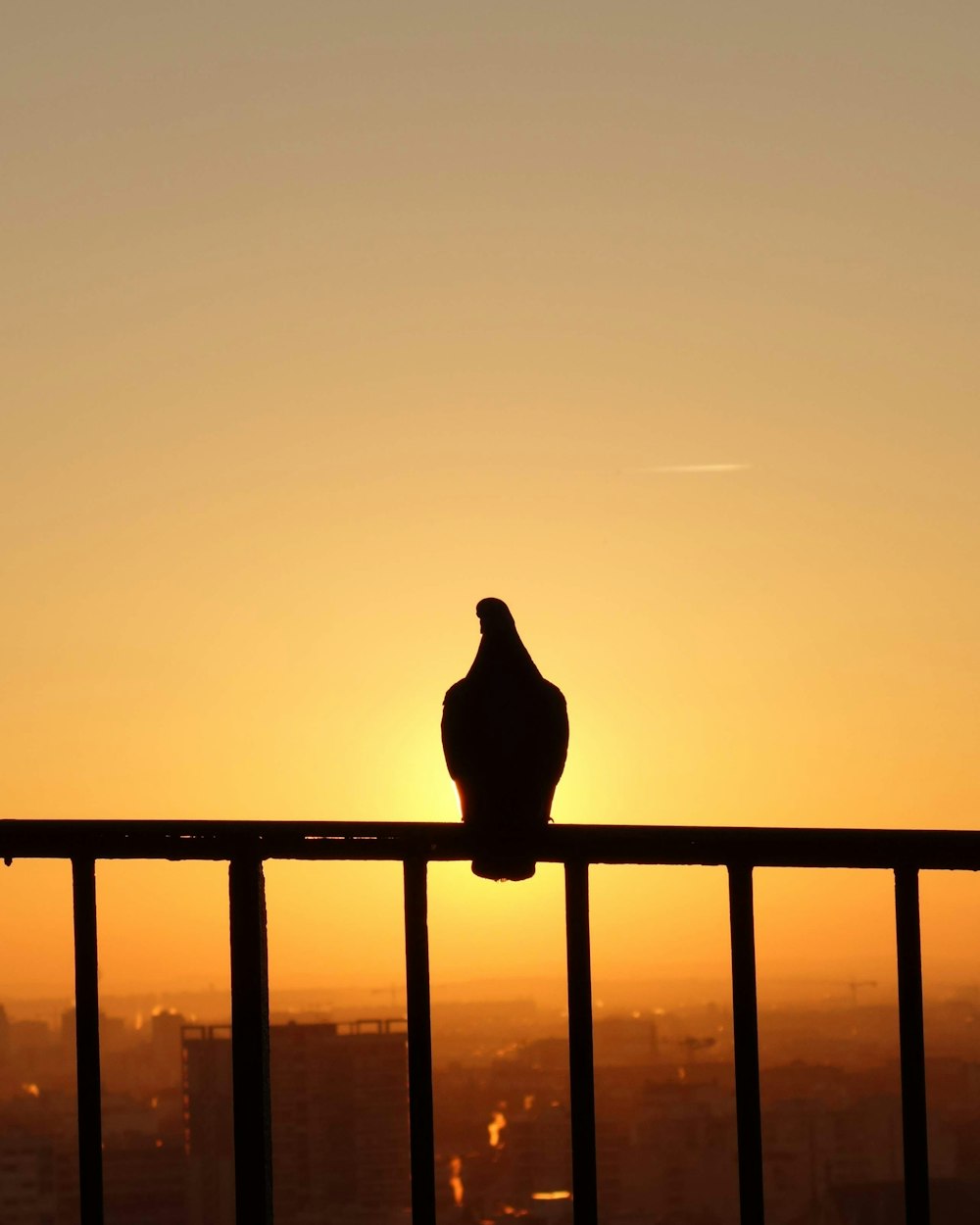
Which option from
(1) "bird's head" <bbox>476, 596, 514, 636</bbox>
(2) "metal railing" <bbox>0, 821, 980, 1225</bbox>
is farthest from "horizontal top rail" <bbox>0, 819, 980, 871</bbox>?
(1) "bird's head" <bbox>476, 596, 514, 636</bbox>

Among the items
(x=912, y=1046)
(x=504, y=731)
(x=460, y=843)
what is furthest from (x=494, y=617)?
(x=912, y=1046)

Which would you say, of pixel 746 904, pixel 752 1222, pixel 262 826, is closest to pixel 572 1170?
pixel 752 1222

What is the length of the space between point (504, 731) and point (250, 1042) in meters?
1.88

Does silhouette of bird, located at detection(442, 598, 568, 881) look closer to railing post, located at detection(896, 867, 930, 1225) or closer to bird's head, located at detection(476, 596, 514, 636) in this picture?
bird's head, located at detection(476, 596, 514, 636)

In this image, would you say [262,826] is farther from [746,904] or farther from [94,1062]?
[746,904]

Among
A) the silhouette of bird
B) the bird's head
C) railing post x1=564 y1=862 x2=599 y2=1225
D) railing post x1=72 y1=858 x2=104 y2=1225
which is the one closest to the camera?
railing post x1=564 y1=862 x2=599 y2=1225

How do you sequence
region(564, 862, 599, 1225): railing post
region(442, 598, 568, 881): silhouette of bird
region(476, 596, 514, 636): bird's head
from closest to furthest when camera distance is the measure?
region(564, 862, 599, 1225): railing post
region(442, 598, 568, 881): silhouette of bird
region(476, 596, 514, 636): bird's head

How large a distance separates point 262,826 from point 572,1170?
2.09 ft

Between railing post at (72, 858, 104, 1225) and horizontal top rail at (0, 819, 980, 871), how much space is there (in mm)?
60

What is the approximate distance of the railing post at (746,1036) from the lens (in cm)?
271

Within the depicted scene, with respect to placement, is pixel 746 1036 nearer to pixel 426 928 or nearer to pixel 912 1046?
pixel 912 1046

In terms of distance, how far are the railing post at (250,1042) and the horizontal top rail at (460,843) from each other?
2.6 inches

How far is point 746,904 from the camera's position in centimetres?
272

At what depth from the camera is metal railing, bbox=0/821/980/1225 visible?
266 centimetres
